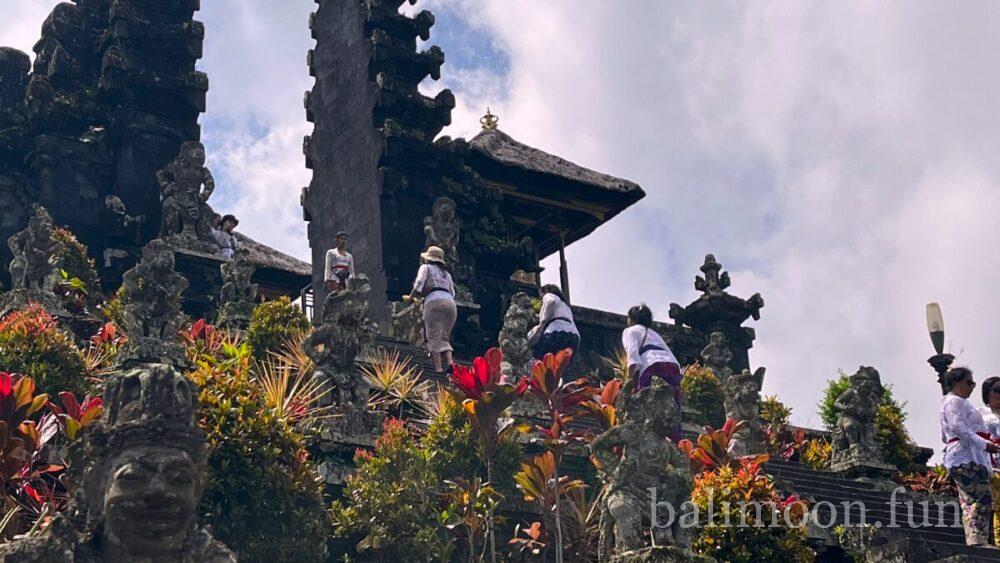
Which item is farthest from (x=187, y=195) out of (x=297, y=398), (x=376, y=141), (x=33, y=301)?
(x=297, y=398)

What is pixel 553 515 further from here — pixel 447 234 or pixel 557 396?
pixel 447 234

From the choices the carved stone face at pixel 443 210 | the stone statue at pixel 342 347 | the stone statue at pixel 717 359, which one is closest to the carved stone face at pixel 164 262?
the stone statue at pixel 342 347

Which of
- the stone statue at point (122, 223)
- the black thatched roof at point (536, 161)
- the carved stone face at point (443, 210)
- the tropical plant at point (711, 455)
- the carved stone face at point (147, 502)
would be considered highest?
the black thatched roof at point (536, 161)

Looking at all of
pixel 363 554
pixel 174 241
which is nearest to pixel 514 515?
pixel 363 554

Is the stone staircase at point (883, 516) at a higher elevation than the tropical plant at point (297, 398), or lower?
lower

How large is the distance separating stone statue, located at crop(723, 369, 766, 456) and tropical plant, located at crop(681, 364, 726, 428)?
263 cm

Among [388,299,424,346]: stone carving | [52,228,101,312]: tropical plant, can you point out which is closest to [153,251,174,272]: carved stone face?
[52,228,101,312]: tropical plant

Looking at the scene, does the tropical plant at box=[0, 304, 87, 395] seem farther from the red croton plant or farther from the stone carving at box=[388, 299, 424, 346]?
the stone carving at box=[388, 299, 424, 346]

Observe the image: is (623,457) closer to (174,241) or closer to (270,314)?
(270,314)

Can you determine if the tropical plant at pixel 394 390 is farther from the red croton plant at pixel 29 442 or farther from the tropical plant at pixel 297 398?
the red croton plant at pixel 29 442

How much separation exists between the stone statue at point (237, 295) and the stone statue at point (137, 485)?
1179cm

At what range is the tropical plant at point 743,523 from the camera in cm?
1140

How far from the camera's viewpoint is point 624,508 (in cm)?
1020

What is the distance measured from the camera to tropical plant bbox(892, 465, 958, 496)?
54.1 feet
